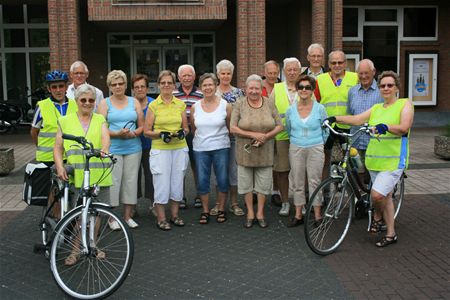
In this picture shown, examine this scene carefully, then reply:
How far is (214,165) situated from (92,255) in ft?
8.16

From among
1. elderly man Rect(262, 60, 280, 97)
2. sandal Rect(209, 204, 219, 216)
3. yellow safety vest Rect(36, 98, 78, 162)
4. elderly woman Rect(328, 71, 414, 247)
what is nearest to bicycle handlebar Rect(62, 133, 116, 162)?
yellow safety vest Rect(36, 98, 78, 162)

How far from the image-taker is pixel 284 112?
21.9 feet

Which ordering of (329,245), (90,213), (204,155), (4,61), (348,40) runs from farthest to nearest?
(4,61)
(348,40)
(204,155)
(329,245)
(90,213)

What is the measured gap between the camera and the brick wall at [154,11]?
13.8 m

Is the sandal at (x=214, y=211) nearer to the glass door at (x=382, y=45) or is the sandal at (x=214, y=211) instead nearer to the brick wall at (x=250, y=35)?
the brick wall at (x=250, y=35)

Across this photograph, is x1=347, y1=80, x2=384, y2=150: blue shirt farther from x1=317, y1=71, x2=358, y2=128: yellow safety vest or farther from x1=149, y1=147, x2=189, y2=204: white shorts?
x1=149, y1=147, x2=189, y2=204: white shorts

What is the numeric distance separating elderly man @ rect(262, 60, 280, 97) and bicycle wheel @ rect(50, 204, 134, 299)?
10.2 feet

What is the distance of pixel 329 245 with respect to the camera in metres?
5.61

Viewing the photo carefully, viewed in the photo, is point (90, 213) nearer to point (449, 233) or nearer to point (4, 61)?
point (449, 233)

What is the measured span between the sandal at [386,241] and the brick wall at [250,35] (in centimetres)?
889

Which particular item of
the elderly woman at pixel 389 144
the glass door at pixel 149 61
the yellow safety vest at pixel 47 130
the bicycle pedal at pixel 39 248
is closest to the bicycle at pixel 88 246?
the bicycle pedal at pixel 39 248

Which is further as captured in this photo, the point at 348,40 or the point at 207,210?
the point at 348,40

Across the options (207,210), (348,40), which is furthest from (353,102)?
(348,40)

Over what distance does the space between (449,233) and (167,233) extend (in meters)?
3.27
